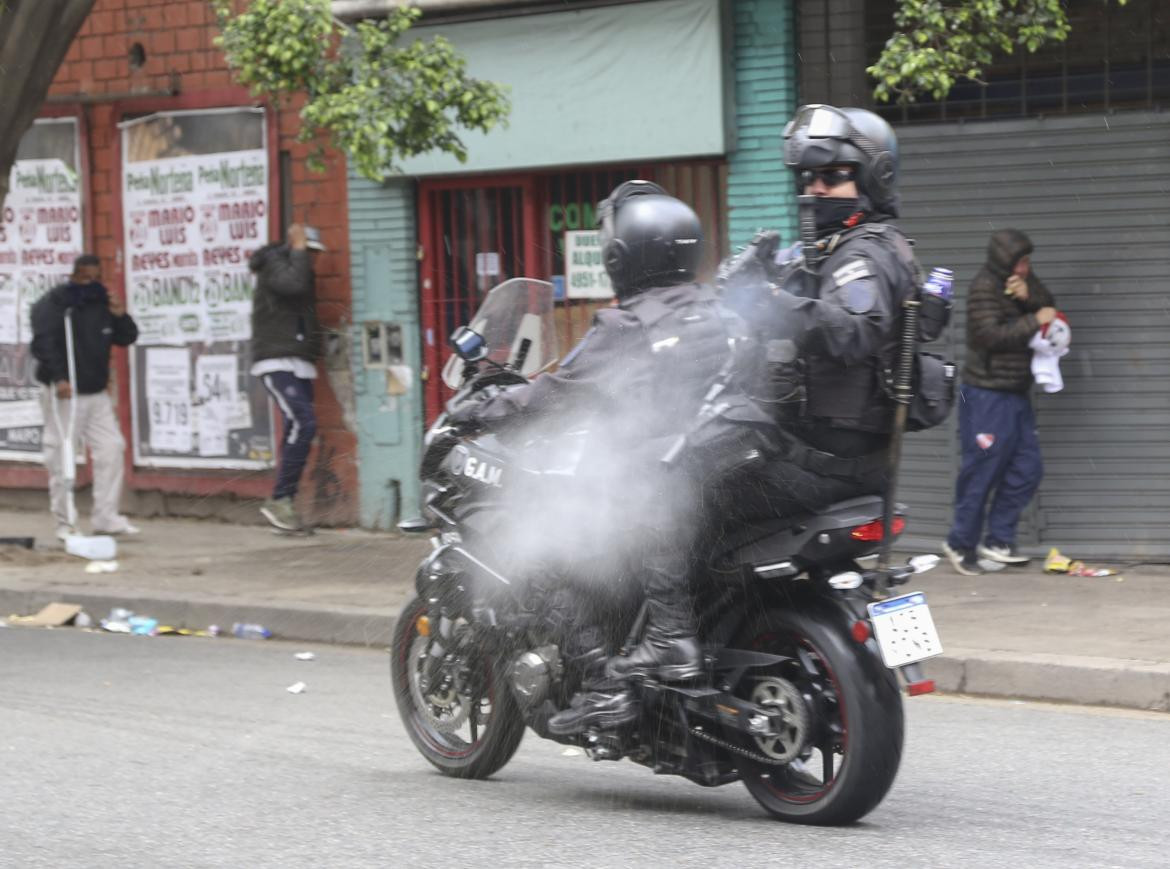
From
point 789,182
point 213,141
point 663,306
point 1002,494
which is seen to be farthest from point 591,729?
point 213,141

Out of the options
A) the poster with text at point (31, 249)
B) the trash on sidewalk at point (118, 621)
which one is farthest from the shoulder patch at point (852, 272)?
the poster with text at point (31, 249)

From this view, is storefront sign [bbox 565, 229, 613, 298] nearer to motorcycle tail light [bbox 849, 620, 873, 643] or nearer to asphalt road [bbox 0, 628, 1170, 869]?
asphalt road [bbox 0, 628, 1170, 869]

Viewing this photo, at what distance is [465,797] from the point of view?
5.85 m

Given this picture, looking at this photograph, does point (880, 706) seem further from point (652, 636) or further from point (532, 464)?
point (532, 464)

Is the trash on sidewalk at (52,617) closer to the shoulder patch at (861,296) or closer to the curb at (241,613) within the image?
the curb at (241,613)

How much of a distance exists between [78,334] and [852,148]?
338 inches

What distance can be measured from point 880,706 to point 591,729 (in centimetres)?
89

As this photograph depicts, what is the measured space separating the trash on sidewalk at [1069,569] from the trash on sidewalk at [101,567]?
5.68m

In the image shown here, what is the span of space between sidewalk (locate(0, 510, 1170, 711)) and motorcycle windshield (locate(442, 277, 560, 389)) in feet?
9.69

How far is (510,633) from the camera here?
5668 mm

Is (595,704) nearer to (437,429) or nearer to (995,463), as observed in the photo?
(437,429)

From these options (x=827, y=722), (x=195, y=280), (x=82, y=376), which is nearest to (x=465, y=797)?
(x=827, y=722)

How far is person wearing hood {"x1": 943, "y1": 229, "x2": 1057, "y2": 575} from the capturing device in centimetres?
1028

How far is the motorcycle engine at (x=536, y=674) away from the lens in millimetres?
5504
